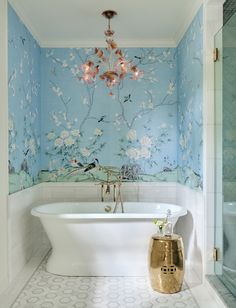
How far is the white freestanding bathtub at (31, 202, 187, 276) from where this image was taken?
119 inches

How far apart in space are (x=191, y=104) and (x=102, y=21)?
130 centimetres

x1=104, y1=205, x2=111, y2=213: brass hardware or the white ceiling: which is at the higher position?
the white ceiling

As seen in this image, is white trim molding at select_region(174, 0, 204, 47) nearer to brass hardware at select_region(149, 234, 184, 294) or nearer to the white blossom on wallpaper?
the white blossom on wallpaper

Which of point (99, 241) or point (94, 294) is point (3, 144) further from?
point (94, 294)

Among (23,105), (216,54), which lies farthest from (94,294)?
(216,54)

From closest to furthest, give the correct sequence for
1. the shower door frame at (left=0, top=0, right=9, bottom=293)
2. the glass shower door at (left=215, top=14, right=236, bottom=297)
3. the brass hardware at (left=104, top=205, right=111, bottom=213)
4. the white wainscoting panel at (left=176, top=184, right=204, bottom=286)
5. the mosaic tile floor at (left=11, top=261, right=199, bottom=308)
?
the mosaic tile floor at (left=11, top=261, right=199, bottom=308), the glass shower door at (left=215, top=14, right=236, bottom=297), the shower door frame at (left=0, top=0, right=9, bottom=293), the white wainscoting panel at (left=176, top=184, right=204, bottom=286), the brass hardware at (left=104, top=205, right=111, bottom=213)

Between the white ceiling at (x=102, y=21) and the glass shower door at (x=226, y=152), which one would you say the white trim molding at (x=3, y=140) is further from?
the glass shower door at (x=226, y=152)

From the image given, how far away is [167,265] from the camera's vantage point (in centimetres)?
275

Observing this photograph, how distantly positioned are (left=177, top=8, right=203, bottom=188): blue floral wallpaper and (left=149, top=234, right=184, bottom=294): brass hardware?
2.11 ft

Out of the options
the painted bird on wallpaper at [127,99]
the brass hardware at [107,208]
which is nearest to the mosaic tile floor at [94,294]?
the brass hardware at [107,208]

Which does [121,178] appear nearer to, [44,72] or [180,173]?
[180,173]

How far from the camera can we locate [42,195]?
4.16 metres

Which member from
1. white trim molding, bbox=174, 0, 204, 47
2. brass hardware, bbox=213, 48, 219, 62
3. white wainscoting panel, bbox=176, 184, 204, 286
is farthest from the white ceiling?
white wainscoting panel, bbox=176, 184, 204, 286

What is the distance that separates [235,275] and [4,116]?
7.57 ft
